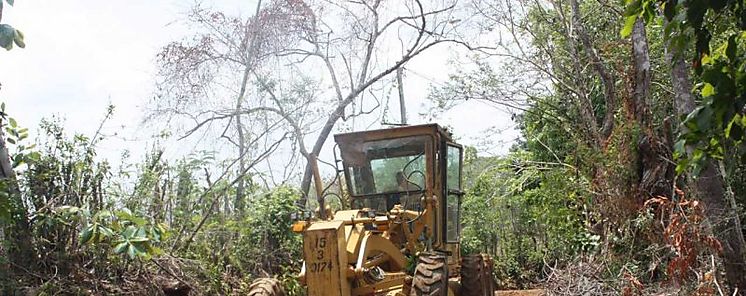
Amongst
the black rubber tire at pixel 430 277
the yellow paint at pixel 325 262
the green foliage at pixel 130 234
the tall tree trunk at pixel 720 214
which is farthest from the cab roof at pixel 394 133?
the green foliage at pixel 130 234

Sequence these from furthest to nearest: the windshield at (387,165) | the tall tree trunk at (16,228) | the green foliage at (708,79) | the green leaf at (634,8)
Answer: the windshield at (387,165), the tall tree trunk at (16,228), the green leaf at (634,8), the green foliage at (708,79)

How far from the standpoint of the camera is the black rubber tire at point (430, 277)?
7219 mm

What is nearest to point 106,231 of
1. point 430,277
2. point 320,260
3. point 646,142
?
point 320,260

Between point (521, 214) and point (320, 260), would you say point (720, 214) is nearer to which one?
point (320, 260)

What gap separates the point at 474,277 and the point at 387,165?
165 centimetres

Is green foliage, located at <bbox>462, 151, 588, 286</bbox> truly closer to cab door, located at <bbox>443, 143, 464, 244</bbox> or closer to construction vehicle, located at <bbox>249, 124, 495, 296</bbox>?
cab door, located at <bbox>443, 143, 464, 244</bbox>

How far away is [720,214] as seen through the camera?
7.73m

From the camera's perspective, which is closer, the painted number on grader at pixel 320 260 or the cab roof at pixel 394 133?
the painted number on grader at pixel 320 260

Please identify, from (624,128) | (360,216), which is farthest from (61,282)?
(624,128)

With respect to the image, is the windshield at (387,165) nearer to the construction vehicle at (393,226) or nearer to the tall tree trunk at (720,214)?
the construction vehicle at (393,226)

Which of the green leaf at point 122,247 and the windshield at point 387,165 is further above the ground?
the windshield at point 387,165

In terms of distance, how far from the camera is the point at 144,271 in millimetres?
8883

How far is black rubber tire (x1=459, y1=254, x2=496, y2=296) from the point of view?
30.6 ft

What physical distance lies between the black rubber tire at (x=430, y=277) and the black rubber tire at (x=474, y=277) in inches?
72.4
